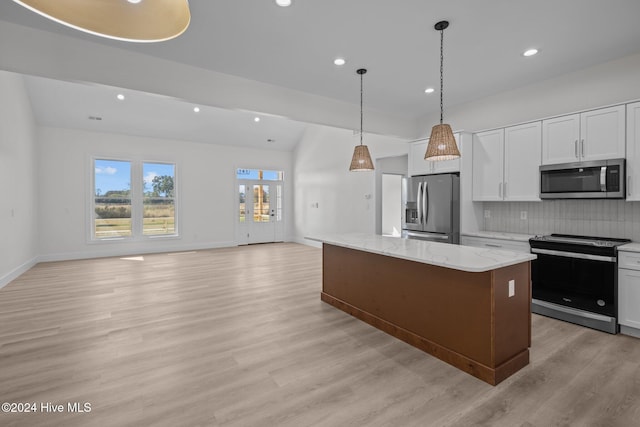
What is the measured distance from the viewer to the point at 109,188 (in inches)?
298

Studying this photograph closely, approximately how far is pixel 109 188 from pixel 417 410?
8.29 metres

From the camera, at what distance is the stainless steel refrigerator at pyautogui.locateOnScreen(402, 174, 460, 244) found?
454cm

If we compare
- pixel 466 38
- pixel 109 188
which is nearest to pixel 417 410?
pixel 466 38

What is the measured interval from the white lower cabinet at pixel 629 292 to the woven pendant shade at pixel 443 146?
208 centimetres

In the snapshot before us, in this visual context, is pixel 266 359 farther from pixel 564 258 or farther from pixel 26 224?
pixel 26 224

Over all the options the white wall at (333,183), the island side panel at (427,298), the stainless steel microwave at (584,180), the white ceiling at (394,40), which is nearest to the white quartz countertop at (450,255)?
the island side panel at (427,298)

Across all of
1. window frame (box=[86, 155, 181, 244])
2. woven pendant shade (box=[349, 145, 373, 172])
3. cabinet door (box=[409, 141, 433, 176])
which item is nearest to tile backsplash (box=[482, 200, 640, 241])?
cabinet door (box=[409, 141, 433, 176])

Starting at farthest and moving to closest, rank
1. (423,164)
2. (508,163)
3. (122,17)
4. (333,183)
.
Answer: (333,183) → (423,164) → (508,163) → (122,17)

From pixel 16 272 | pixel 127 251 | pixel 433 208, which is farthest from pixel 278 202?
pixel 16 272

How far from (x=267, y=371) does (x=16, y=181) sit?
5.88 m

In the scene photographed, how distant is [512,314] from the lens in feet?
7.80

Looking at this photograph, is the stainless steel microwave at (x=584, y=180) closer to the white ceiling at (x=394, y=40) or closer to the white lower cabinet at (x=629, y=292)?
the white lower cabinet at (x=629, y=292)

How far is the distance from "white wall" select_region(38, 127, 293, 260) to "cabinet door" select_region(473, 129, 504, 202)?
651 centimetres

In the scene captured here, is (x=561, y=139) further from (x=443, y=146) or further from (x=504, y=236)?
(x=443, y=146)
